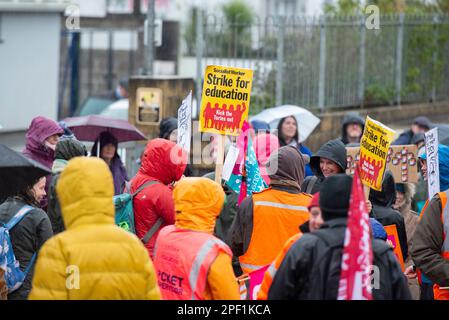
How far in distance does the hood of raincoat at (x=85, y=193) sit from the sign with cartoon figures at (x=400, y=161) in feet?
15.9

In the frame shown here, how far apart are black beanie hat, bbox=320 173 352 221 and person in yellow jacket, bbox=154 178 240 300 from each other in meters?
0.76

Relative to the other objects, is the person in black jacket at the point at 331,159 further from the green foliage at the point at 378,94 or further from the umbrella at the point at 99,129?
the green foliage at the point at 378,94

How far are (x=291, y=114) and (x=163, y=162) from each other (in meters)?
4.94

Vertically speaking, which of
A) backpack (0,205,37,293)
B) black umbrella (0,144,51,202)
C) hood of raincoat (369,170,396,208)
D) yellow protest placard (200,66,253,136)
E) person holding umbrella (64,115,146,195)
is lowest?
backpack (0,205,37,293)

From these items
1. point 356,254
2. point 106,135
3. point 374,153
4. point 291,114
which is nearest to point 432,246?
point 374,153

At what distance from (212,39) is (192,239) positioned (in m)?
10.3

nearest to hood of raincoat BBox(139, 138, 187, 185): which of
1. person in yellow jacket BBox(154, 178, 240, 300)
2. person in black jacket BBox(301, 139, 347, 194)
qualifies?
person in black jacket BBox(301, 139, 347, 194)

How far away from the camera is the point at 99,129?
10891mm

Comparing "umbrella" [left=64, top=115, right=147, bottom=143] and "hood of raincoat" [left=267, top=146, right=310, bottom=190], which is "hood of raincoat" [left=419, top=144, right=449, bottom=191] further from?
"umbrella" [left=64, top=115, right=147, bottom=143]

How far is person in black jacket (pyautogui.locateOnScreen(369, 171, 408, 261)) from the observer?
8.45 metres

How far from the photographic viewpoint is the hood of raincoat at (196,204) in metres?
6.10
